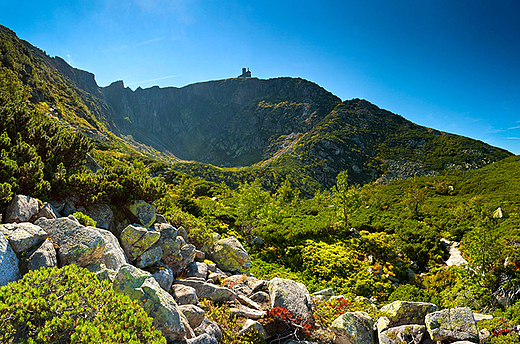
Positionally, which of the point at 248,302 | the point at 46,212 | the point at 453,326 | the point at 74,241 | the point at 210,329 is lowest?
the point at 248,302

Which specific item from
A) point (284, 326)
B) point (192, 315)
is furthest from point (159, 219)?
point (284, 326)

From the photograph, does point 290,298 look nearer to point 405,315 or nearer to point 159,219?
point 405,315

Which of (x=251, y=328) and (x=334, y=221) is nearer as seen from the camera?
(x=251, y=328)

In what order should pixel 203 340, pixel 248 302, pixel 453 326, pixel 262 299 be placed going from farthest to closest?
pixel 262 299, pixel 248 302, pixel 453 326, pixel 203 340

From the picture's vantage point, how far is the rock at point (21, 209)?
660 centimetres

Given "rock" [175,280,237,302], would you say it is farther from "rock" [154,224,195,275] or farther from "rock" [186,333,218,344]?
"rock" [186,333,218,344]

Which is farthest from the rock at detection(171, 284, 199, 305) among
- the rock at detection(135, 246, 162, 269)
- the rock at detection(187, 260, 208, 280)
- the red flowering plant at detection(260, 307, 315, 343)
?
the red flowering plant at detection(260, 307, 315, 343)

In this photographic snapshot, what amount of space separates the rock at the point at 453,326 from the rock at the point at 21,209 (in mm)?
13352

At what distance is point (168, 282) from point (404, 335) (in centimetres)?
843

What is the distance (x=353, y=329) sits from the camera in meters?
7.62

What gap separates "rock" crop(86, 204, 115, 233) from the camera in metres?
9.66

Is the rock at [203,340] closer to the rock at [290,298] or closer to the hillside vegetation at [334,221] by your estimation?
the rock at [290,298]

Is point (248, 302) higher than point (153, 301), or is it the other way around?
point (153, 301)

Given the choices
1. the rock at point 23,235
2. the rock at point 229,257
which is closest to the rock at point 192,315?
the rock at point 23,235
